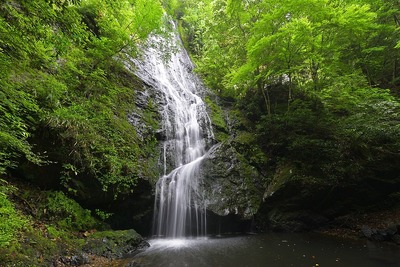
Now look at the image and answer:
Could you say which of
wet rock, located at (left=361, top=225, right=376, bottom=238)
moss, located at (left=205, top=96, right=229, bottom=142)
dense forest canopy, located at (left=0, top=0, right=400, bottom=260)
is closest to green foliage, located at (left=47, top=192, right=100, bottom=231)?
dense forest canopy, located at (left=0, top=0, right=400, bottom=260)

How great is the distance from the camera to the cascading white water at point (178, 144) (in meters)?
8.85

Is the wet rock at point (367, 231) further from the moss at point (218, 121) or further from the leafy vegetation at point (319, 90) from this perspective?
the moss at point (218, 121)

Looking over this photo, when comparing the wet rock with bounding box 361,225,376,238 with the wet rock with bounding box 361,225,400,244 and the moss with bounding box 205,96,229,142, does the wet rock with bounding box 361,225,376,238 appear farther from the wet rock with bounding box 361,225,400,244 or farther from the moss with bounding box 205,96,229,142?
the moss with bounding box 205,96,229,142

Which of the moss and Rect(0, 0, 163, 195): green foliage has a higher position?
the moss

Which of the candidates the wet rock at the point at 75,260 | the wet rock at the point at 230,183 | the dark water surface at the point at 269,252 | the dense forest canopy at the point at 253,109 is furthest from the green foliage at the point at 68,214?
the wet rock at the point at 230,183

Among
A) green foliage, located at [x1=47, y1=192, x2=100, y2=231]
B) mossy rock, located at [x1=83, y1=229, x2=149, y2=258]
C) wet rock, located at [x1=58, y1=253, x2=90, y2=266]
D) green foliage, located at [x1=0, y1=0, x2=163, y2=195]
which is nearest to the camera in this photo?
green foliage, located at [x1=0, y1=0, x2=163, y2=195]

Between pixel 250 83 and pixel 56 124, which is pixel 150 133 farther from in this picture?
pixel 250 83

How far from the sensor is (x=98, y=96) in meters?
9.04

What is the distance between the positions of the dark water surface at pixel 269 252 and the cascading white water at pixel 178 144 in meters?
0.72

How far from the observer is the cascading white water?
8852mm

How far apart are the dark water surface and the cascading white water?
2.37 ft

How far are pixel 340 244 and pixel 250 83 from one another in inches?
296

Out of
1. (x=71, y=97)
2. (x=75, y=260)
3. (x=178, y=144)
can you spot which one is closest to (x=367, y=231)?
(x=178, y=144)

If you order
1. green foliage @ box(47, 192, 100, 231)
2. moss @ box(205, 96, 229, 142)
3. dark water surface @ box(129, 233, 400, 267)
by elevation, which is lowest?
dark water surface @ box(129, 233, 400, 267)
